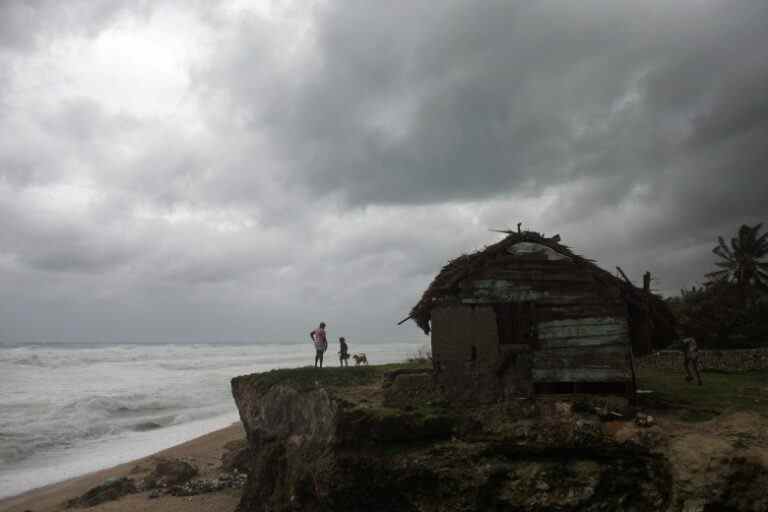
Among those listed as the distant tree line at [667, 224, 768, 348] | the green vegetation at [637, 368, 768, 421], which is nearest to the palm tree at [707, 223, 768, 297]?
the distant tree line at [667, 224, 768, 348]

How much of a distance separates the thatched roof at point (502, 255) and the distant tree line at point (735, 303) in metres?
15.7

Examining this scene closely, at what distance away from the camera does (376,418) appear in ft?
32.1

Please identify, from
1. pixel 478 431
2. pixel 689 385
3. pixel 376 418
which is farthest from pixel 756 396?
pixel 376 418

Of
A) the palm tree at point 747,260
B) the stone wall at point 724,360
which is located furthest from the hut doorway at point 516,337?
the palm tree at point 747,260

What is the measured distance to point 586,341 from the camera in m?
10.8

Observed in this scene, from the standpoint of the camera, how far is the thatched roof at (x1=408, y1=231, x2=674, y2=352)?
11.0m

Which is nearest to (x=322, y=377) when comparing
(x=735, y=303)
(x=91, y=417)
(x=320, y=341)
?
(x=320, y=341)

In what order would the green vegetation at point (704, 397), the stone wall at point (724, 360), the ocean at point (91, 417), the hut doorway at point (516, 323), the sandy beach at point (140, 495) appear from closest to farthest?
the green vegetation at point (704, 397)
the hut doorway at point (516, 323)
the sandy beach at point (140, 495)
the ocean at point (91, 417)
the stone wall at point (724, 360)

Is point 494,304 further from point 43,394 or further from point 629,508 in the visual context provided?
point 43,394

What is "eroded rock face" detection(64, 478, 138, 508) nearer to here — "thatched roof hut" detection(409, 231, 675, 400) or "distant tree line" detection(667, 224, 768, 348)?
"thatched roof hut" detection(409, 231, 675, 400)

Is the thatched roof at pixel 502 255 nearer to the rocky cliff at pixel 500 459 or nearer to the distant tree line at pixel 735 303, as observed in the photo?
the rocky cliff at pixel 500 459

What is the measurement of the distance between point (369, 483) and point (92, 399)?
2310cm

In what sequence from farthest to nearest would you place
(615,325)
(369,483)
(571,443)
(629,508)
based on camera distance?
(615,325) → (369,483) → (571,443) → (629,508)

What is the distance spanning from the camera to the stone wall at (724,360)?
2242 centimetres
